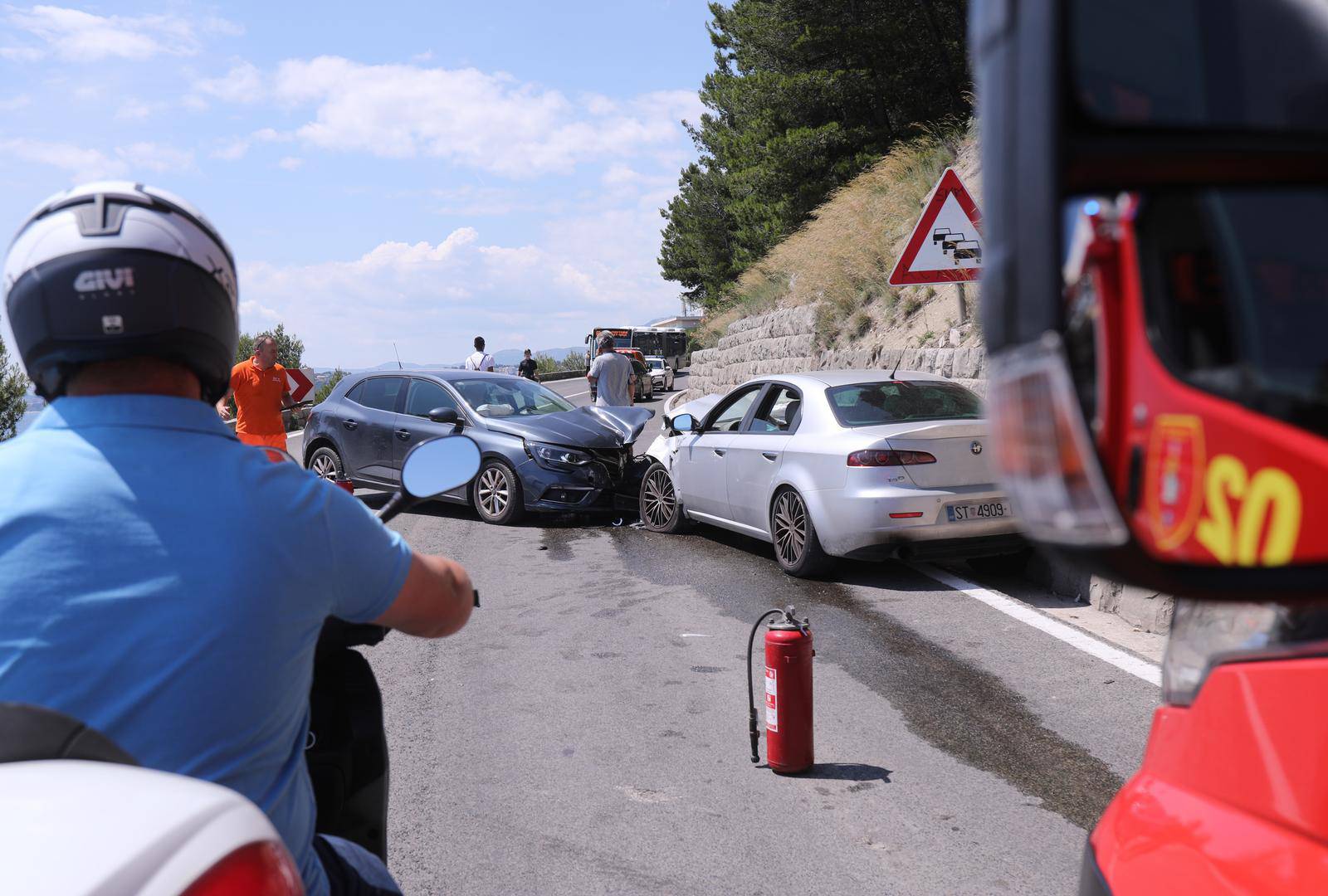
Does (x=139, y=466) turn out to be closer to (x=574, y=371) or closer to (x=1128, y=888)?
(x=1128, y=888)

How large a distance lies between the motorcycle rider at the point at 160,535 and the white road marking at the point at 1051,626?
4332mm

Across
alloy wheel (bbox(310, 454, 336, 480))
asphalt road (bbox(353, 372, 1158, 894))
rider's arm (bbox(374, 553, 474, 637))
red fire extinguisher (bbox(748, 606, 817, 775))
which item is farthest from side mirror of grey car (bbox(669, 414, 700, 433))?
rider's arm (bbox(374, 553, 474, 637))

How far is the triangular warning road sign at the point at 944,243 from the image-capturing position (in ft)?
32.5

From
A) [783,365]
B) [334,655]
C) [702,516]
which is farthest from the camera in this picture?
[783,365]

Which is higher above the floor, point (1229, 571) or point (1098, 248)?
point (1098, 248)

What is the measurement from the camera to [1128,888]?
5.22 ft

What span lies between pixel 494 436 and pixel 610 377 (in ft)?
12.3

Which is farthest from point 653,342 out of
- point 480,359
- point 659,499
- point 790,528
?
point 790,528

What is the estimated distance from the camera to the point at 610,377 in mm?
15898

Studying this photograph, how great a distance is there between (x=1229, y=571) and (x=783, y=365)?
83.7 ft

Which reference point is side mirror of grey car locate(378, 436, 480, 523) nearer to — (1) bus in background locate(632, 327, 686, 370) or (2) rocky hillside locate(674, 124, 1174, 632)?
(2) rocky hillside locate(674, 124, 1174, 632)

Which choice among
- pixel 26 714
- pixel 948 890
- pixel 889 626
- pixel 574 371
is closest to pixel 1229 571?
pixel 26 714

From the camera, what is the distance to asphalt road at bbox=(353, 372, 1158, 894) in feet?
12.9

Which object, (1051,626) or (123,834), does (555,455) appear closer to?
(1051,626)
